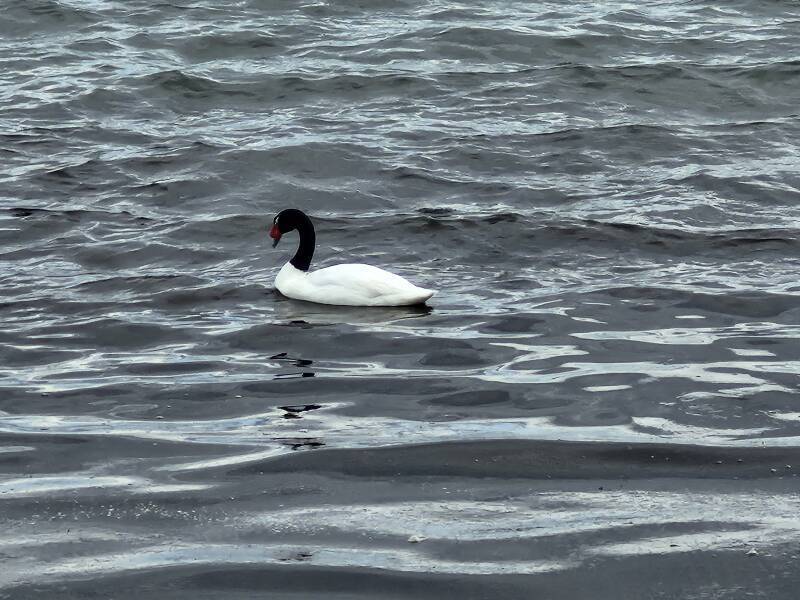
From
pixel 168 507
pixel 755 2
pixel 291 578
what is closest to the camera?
pixel 291 578

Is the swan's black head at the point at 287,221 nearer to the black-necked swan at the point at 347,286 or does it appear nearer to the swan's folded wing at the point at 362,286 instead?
the black-necked swan at the point at 347,286

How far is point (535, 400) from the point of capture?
7.43 metres

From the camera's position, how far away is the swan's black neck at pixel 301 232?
11.0m

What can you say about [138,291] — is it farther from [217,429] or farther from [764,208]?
[764,208]

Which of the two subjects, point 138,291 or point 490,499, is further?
point 138,291

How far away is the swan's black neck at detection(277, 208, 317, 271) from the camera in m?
11.0

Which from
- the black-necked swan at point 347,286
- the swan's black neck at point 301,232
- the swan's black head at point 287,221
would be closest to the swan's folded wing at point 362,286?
the black-necked swan at point 347,286

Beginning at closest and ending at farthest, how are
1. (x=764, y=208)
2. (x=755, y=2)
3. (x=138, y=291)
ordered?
(x=138, y=291) → (x=764, y=208) → (x=755, y=2)

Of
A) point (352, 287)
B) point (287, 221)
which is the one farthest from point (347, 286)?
point (287, 221)

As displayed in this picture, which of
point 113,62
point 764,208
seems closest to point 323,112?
point 113,62

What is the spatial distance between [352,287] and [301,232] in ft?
4.12

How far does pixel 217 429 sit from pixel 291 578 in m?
2.06

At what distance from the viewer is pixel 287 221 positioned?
11.4 m

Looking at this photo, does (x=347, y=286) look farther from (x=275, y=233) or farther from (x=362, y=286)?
(x=275, y=233)
